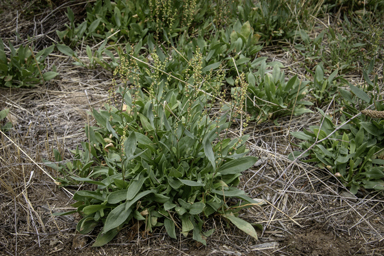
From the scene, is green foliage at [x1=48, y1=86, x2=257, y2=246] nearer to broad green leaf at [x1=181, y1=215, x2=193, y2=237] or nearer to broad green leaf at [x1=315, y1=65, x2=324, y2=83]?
broad green leaf at [x1=181, y1=215, x2=193, y2=237]

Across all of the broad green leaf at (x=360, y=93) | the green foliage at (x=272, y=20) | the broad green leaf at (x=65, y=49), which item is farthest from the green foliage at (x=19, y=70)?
the broad green leaf at (x=360, y=93)

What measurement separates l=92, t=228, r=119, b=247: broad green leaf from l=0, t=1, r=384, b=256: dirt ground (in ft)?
0.12

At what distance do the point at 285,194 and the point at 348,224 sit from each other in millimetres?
430

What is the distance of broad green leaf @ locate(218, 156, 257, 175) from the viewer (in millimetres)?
1970

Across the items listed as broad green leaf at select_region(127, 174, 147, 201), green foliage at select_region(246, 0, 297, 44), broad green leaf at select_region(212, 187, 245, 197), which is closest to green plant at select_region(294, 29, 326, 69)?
green foliage at select_region(246, 0, 297, 44)

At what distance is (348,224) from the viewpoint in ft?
6.67

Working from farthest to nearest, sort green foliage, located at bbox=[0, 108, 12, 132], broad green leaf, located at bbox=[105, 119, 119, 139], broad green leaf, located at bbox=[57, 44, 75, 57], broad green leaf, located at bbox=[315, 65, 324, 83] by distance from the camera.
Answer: broad green leaf, located at bbox=[57, 44, 75, 57] → broad green leaf, located at bbox=[315, 65, 324, 83] → green foliage, located at bbox=[0, 108, 12, 132] → broad green leaf, located at bbox=[105, 119, 119, 139]

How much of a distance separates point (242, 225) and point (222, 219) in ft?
0.53

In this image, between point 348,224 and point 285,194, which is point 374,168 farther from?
point 285,194

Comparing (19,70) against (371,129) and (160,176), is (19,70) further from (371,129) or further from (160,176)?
(371,129)

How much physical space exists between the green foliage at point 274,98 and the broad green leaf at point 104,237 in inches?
55.7

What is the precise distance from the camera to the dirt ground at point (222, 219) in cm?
186

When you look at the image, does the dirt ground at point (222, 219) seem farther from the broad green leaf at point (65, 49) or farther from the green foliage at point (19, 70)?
the broad green leaf at point (65, 49)

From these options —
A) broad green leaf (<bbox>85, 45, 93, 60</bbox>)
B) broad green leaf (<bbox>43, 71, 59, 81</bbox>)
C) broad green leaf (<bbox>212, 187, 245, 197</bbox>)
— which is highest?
broad green leaf (<bbox>85, 45, 93, 60</bbox>)
